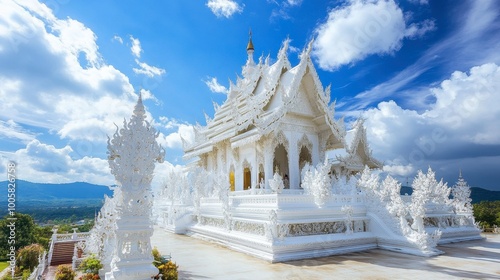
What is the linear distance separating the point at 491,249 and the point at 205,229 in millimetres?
9718

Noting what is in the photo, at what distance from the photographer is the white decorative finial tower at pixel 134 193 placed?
507 centimetres

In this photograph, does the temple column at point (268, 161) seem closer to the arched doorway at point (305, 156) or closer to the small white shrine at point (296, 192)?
the small white shrine at point (296, 192)

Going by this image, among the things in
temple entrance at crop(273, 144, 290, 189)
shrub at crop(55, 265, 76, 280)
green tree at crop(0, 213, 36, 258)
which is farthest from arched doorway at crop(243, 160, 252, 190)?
green tree at crop(0, 213, 36, 258)

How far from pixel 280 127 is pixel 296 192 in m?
3.01

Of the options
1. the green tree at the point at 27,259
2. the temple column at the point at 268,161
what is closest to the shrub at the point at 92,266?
the temple column at the point at 268,161

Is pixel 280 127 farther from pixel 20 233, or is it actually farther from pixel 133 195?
pixel 20 233

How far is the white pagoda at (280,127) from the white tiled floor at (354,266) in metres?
5.15

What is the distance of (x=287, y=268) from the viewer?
7289 mm

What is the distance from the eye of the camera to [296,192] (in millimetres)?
12453

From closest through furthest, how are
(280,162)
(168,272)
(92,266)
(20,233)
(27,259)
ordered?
(168,272), (92,266), (27,259), (280,162), (20,233)

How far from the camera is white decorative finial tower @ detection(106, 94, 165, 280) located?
5.07 meters

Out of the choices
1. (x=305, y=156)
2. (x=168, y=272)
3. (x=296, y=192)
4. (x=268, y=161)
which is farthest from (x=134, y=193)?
(x=305, y=156)

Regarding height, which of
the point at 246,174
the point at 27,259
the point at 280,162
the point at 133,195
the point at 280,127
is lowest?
the point at 27,259

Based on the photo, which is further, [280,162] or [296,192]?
[280,162]
